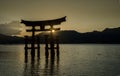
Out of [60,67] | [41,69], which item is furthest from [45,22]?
[41,69]

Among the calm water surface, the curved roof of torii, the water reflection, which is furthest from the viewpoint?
the curved roof of torii

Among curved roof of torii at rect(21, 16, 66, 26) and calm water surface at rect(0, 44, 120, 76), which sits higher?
curved roof of torii at rect(21, 16, 66, 26)

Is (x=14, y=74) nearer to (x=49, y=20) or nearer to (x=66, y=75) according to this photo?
(x=66, y=75)

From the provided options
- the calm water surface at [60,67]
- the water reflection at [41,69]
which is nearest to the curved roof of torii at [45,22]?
the calm water surface at [60,67]

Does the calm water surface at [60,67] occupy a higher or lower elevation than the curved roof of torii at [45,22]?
lower

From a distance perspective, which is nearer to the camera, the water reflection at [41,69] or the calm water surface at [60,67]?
the water reflection at [41,69]

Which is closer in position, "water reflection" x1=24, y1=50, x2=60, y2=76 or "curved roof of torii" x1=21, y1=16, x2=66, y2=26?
"water reflection" x1=24, y1=50, x2=60, y2=76

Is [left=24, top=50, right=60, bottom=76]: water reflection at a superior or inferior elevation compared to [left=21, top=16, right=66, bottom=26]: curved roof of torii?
inferior

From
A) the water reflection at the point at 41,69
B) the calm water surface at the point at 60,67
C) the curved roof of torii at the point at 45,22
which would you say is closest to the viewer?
the water reflection at the point at 41,69

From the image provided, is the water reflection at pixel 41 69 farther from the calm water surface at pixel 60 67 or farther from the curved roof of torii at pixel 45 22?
the curved roof of torii at pixel 45 22

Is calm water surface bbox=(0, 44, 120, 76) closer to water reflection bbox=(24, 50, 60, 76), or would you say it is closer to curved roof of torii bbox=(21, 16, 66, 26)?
water reflection bbox=(24, 50, 60, 76)

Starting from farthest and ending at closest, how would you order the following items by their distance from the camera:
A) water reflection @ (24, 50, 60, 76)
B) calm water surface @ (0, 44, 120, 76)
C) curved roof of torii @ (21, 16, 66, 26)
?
1. curved roof of torii @ (21, 16, 66, 26)
2. calm water surface @ (0, 44, 120, 76)
3. water reflection @ (24, 50, 60, 76)

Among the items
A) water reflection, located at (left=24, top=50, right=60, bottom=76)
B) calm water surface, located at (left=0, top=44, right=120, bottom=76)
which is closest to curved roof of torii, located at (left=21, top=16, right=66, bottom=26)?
calm water surface, located at (left=0, top=44, right=120, bottom=76)

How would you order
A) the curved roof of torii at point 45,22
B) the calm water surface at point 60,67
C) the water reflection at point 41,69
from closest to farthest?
the water reflection at point 41,69 < the calm water surface at point 60,67 < the curved roof of torii at point 45,22
